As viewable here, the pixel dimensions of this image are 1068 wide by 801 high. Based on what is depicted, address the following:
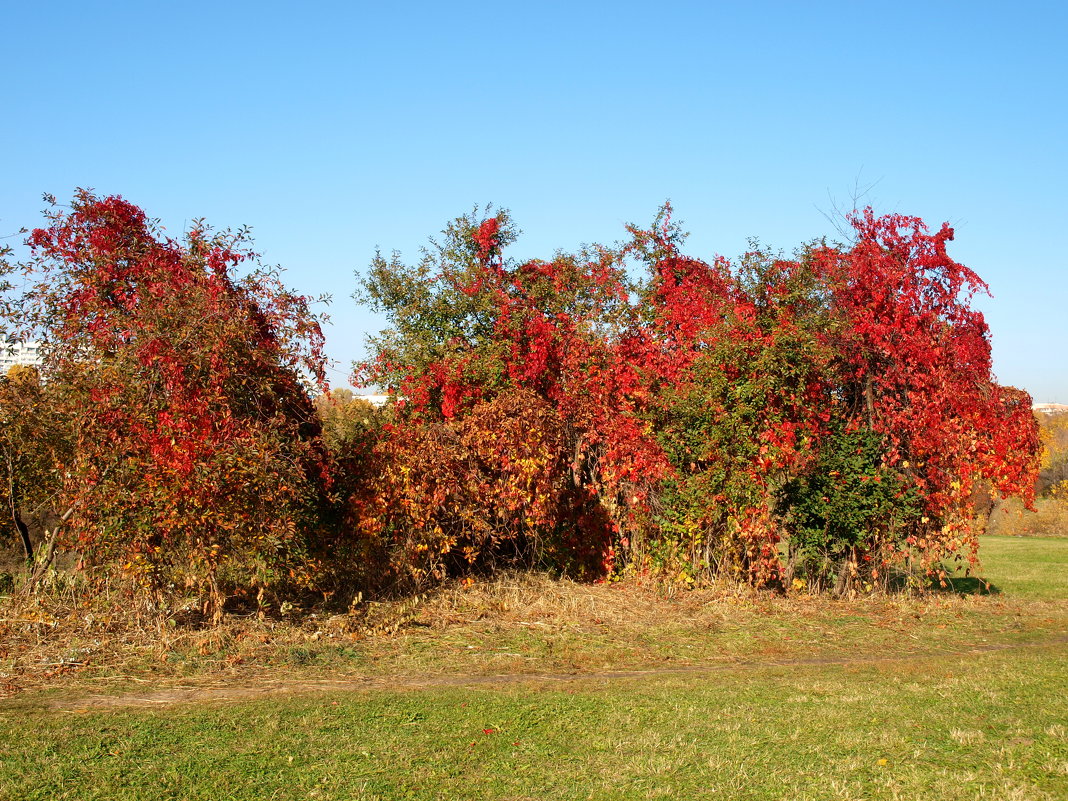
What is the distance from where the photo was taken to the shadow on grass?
13758 mm

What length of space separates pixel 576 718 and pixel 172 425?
14.6ft

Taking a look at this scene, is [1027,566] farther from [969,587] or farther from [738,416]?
[738,416]

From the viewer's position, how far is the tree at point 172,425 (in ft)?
25.8

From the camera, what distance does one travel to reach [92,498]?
7844 mm

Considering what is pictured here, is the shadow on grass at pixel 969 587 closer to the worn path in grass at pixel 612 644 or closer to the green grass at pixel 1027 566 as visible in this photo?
the green grass at pixel 1027 566

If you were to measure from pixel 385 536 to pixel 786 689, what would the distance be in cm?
491

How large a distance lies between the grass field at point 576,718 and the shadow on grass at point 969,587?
3527mm

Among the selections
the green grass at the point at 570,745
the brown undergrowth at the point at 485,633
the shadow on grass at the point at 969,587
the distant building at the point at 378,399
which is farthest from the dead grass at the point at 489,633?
the distant building at the point at 378,399

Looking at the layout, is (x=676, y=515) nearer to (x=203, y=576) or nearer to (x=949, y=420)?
(x=949, y=420)

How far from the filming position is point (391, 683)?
24.1 feet

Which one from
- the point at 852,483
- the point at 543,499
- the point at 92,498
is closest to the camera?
the point at 92,498

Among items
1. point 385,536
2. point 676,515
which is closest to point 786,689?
point 676,515

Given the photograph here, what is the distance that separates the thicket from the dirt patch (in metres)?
1.44

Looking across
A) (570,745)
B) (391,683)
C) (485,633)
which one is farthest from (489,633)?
(570,745)
